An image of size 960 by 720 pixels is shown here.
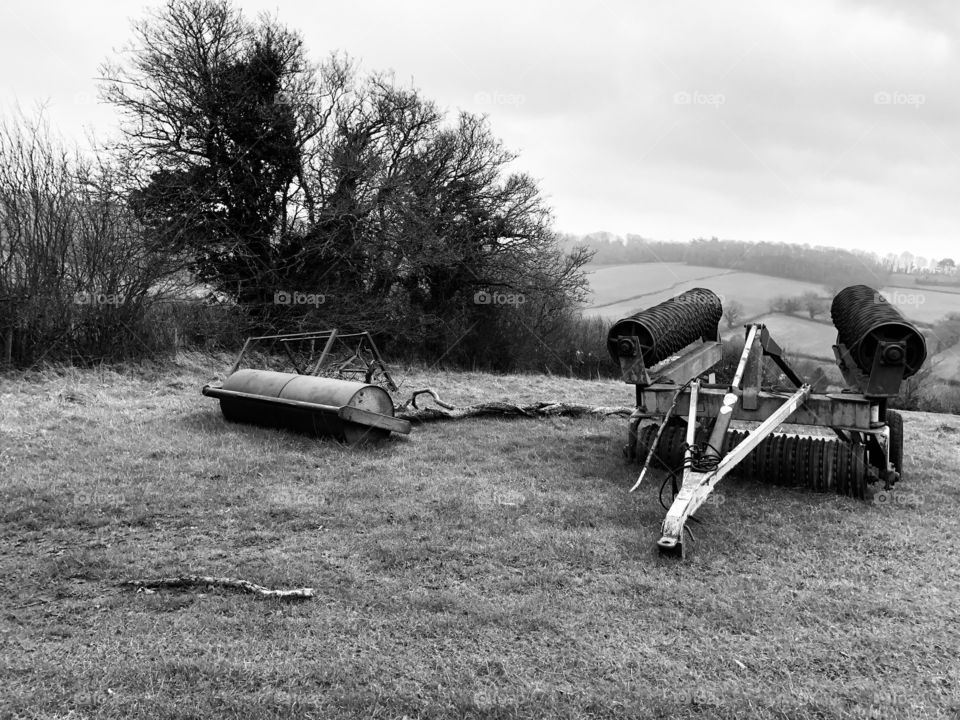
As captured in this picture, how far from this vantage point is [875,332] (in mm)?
6238

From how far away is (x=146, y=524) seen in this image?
5.17 meters

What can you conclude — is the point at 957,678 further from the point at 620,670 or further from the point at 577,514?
the point at 577,514

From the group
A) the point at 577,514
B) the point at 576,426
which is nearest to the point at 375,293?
the point at 576,426

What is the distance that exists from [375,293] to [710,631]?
15.3 meters

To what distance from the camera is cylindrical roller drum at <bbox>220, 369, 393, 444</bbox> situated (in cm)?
766

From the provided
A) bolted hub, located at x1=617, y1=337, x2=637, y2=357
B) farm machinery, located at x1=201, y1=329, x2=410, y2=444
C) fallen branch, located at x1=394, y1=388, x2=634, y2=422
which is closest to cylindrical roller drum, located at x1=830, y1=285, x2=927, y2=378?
bolted hub, located at x1=617, y1=337, x2=637, y2=357

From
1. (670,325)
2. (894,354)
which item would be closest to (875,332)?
(894,354)
